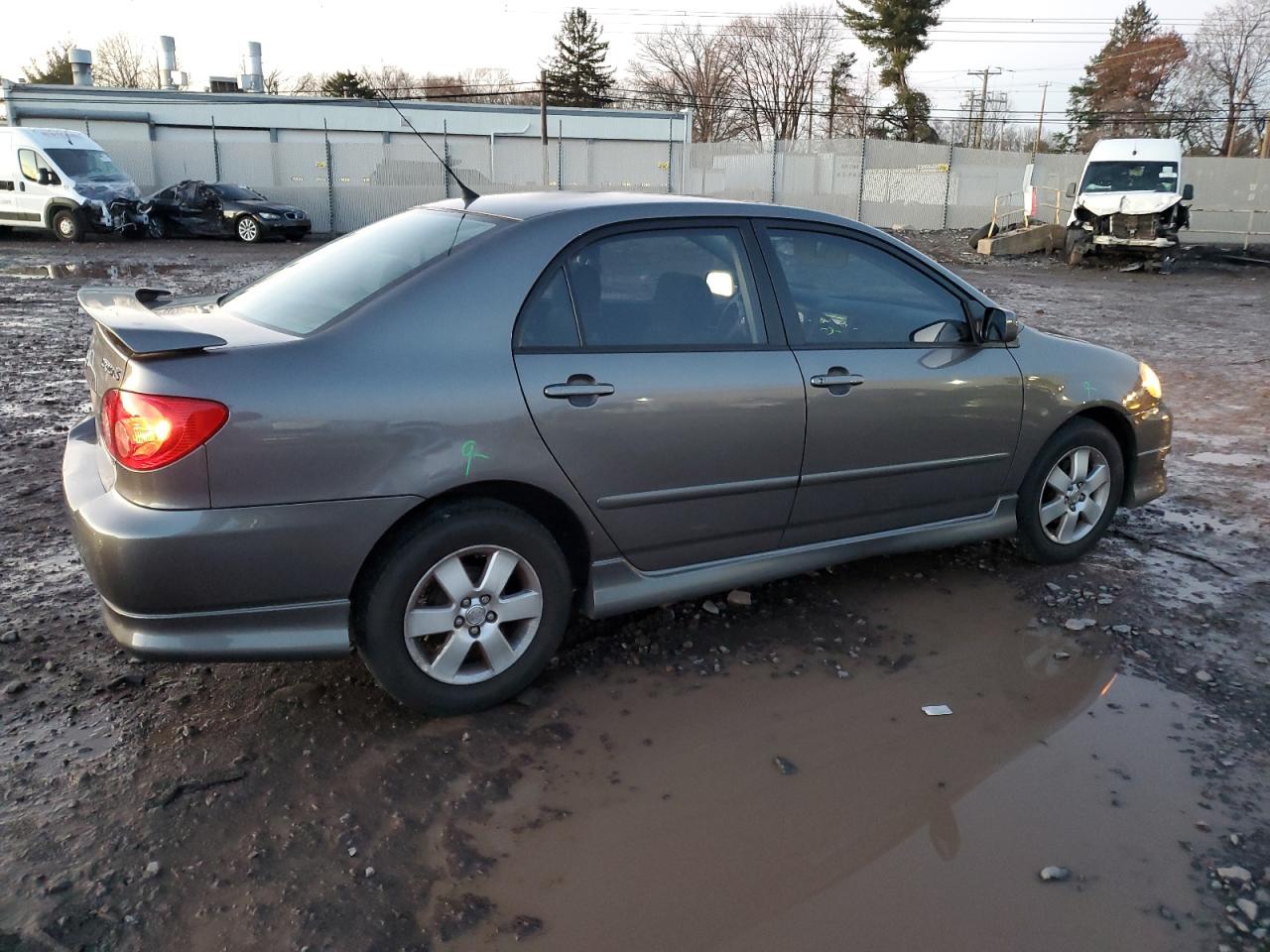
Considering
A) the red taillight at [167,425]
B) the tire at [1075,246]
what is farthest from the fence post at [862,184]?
the red taillight at [167,425]

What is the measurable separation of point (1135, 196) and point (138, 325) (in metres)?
21.9

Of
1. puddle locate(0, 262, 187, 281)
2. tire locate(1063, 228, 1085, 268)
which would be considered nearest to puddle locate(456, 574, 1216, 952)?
puddle locate(0, 262, 187, 281)

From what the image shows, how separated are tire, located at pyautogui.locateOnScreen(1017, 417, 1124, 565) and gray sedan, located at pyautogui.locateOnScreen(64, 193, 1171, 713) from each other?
96mm

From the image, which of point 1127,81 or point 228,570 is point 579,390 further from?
point 1127,81

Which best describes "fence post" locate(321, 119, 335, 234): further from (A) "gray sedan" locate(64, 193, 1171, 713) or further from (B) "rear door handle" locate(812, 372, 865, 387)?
(B) "rear door handle" locate(812, 372, 865, 387)

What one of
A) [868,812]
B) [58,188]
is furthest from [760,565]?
[58,188]

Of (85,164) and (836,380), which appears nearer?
(836,380)

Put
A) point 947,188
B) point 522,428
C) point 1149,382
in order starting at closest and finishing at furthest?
point 522,428 → point 1149,382 → point 947,188

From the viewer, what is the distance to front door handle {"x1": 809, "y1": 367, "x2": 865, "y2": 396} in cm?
371

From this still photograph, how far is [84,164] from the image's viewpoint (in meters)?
22.0

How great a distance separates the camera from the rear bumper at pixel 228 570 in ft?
9.05

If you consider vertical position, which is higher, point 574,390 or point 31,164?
point 31,164

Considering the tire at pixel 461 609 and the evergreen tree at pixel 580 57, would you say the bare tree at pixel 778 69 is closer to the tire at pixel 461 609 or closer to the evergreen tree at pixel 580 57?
the evergreen tree at pixel 580 57

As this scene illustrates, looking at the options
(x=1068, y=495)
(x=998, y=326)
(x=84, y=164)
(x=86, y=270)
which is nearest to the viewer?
(x=998, y=326)
